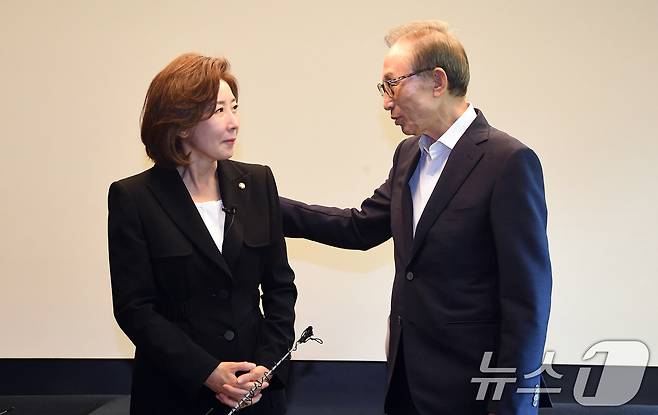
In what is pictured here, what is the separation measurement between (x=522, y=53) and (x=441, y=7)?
1.46 ft

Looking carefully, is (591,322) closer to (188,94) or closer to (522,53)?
(522,53)

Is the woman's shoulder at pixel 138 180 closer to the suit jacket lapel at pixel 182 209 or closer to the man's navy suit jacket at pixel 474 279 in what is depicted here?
the suit jacket lapel at pixel 182 209

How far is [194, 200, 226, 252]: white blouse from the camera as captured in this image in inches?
70.7

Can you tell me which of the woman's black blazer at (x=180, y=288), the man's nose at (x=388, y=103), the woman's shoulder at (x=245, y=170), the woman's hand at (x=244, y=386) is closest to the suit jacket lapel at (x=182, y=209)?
the woman's black blazer at (x=180, y=288)

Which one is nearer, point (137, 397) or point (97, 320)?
point (137, 397)

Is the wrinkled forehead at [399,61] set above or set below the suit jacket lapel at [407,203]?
above

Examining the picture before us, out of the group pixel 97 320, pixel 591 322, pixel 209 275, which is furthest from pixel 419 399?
pixel 97 320

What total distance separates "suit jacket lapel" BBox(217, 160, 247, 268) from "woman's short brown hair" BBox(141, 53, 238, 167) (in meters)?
0.14

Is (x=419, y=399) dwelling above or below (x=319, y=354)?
above

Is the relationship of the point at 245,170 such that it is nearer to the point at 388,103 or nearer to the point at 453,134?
the point at 388,103

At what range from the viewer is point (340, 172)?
3287 millimetres

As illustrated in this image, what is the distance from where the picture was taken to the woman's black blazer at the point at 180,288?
1.69 meters

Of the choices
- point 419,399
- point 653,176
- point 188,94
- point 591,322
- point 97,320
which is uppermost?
point 188,94
